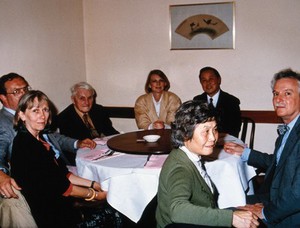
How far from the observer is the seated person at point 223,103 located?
383cm

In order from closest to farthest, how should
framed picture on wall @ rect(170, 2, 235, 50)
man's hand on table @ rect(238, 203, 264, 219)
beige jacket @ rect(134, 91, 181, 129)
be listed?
man's hand on table @ rect(238, 203, 264, 219) < beige jacket @ rect(134, 91, 181, 129) < framed picture on wall @ rect(170, 2, 235, 50)

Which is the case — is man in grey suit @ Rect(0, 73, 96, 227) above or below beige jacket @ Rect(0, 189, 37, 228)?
above

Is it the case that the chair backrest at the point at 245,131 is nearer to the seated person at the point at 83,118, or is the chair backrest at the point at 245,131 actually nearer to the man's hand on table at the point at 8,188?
the seated person at the point at 83,118

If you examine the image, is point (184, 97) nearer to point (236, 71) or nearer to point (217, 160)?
point (236, 71)

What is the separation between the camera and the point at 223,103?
3.91m

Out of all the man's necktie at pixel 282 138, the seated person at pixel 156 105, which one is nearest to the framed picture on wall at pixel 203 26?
the seated person at pixel 156 105

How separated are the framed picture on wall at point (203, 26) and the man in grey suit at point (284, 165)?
2277mm

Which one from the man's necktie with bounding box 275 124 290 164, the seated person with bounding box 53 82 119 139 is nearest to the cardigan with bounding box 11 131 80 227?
the man's necktie with bounding box 275 124 290 164

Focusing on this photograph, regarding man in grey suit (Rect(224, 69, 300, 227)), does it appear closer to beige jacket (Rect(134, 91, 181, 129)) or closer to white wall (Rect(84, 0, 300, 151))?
beige jacket (Rect(134, 91, 181, 129))

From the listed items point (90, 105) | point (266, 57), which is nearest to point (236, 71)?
point (266, 57)

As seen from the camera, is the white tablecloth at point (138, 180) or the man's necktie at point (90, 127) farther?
the man's necktie at point (90, 127)

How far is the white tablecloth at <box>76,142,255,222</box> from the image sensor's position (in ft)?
6.74

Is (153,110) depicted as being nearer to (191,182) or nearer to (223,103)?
(223,103)

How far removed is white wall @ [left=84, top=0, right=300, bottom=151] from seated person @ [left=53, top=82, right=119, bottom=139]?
1.16 m
